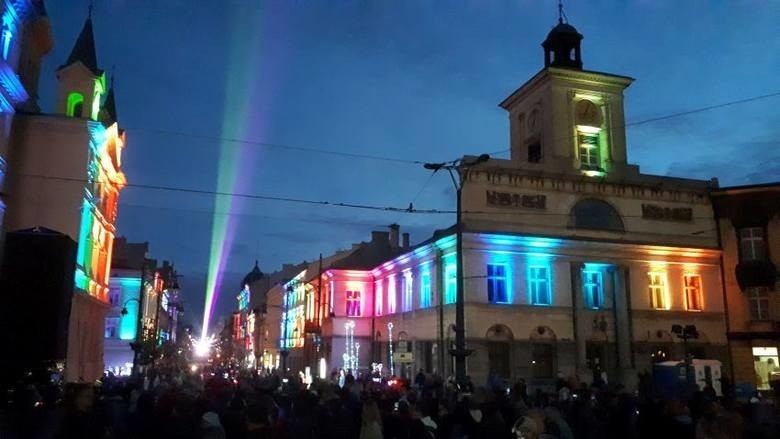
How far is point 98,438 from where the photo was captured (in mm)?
8234

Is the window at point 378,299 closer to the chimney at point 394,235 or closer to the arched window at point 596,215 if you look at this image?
the chimney at point 394,235

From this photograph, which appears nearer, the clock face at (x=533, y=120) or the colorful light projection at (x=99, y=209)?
the colorful light projection at (x=99, y=209)

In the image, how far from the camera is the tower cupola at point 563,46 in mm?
43125

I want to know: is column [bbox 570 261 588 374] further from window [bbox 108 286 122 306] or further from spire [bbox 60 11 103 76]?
window [bbox 108 286 122 306]

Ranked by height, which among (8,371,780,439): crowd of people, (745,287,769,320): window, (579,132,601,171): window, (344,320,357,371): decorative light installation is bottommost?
(8,371,780,439): crowd of people

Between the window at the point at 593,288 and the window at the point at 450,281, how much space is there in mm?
7871

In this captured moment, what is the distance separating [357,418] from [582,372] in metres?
26.8

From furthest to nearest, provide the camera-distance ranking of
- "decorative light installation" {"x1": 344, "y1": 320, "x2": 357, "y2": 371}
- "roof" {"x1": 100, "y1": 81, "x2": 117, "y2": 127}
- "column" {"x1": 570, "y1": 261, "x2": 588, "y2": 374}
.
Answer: "decorative light installation" {"x1": 344, "y1": 320, "x2": 357, "y2": 371}
"roof" {"x1": 100, "y1": 81, "x2": 117, "y2": 127}
"column" {"x1": 570, "y1": 261, "x2": 588, "y2": 374}

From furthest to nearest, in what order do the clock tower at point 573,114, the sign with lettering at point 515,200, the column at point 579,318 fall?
the clock tower at point 573,114, the sign with lettering at point 515,200, the column at point 579,318

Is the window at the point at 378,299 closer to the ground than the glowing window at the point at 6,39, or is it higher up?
closer to the ground

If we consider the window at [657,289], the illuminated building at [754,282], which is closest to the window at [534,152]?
the window at [657,289]

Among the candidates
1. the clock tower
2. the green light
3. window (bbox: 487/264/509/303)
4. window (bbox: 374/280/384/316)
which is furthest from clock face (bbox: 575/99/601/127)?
the green light

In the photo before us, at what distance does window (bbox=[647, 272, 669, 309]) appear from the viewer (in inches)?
1549

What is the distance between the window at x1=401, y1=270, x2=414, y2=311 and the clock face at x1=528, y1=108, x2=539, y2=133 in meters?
13.1
